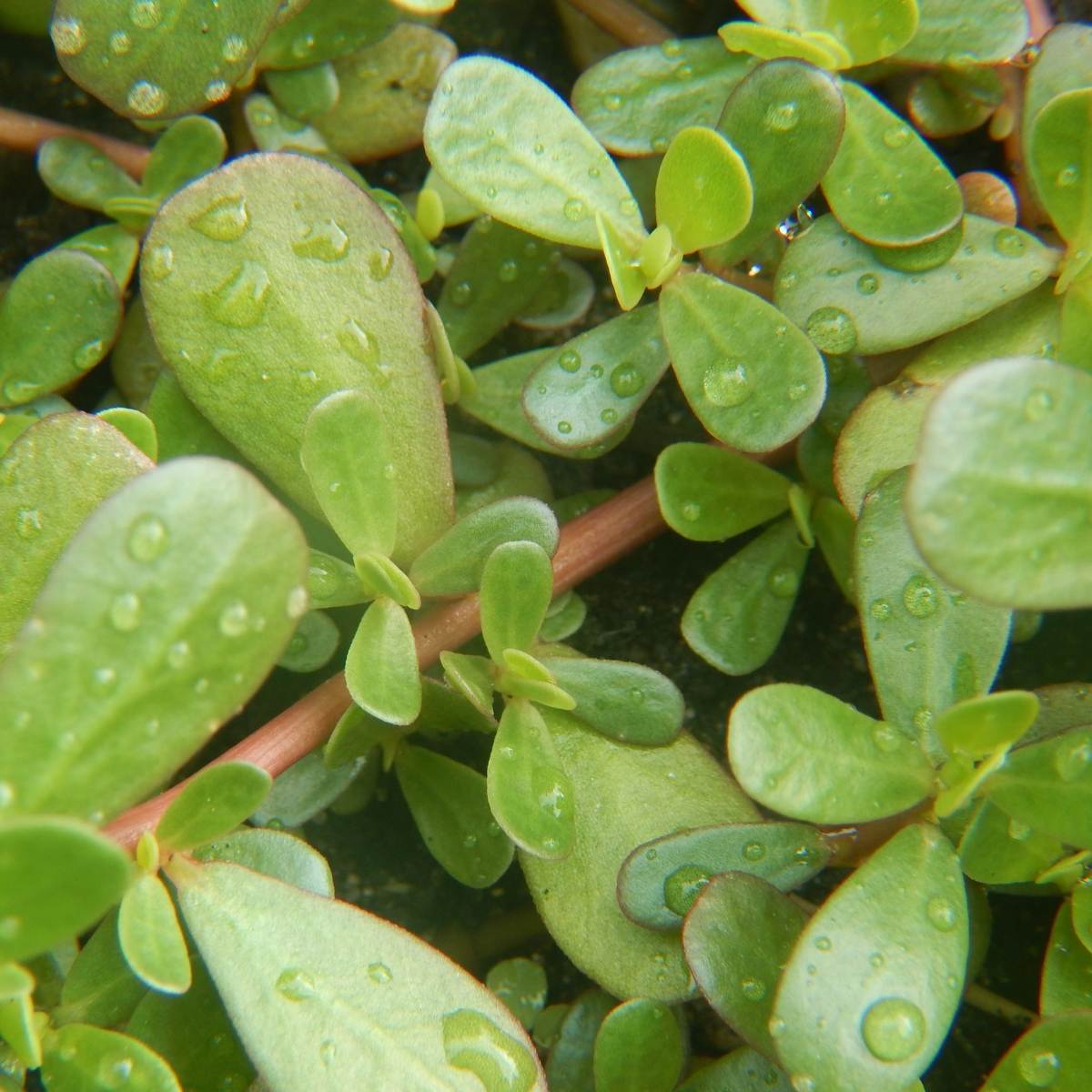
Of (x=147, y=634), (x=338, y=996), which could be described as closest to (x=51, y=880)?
(x=147, y=634)

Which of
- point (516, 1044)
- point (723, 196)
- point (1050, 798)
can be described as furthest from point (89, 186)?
point (1050, 798)

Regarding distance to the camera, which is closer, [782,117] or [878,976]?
[878,976]

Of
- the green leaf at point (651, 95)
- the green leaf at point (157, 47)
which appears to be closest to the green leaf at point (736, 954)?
the green leaf at point (651, 95)

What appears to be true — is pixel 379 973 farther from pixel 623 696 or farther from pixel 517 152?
pixel 517 152

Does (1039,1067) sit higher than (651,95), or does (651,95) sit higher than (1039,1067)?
(651,95)

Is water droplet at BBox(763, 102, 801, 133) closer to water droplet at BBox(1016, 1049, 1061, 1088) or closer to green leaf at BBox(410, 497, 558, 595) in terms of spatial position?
green leaf at BBox(410, 497, 558, 595)

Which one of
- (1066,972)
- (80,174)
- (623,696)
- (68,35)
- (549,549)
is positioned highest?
(68,35)

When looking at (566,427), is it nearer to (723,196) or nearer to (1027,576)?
(723,196)

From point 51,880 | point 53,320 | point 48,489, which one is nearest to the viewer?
point 51,880

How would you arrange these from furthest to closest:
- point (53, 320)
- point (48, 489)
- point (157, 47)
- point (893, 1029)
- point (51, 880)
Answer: point (53, 320) → point (157, 47) → point (48, 489) → point (893, 1029) → point (51, 880)
